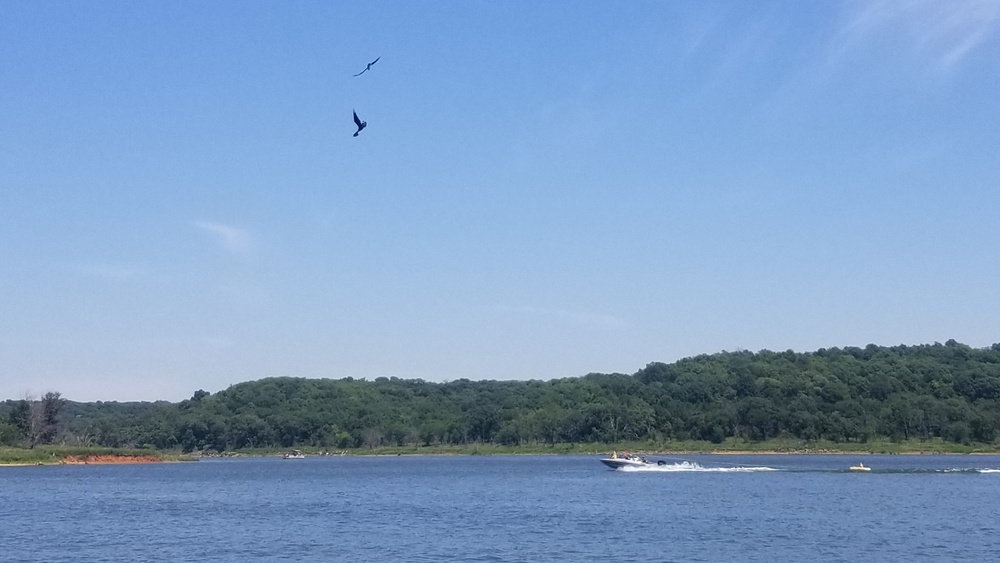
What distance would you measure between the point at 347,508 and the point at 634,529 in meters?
23.0

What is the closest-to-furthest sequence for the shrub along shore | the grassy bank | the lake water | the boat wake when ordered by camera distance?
the lake water → the boat wake → the grassy bank → the shrub along shore

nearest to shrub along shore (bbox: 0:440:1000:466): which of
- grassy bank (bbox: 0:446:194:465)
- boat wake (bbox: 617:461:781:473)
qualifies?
grassy bank (bbox: 0:446:194:465)

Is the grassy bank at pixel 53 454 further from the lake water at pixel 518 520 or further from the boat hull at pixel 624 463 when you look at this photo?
the boat hull at pixel 624 463

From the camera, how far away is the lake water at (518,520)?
45312 millimetres

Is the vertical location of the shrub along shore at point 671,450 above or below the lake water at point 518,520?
above

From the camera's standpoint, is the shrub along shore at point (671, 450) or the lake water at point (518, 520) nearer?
the lake water at point (518, 520)

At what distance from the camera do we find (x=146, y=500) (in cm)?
8006

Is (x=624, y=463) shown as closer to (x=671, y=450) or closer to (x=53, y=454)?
(x=671, y=450)

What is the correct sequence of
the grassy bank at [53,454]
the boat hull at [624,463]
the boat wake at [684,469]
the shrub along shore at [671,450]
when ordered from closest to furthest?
the boat hull at [624,463] → the boat wake at [684,469] → the grassy bank at [53,454] → the shrub along shore at [671,450]

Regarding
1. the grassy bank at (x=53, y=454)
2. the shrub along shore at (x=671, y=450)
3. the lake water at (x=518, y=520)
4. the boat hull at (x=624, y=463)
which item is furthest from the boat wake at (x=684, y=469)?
the grassy bank at (x=53, y=454)

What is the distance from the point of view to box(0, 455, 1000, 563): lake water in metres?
45.3

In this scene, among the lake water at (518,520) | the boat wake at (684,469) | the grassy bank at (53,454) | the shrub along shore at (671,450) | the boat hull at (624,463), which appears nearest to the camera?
the lake water at (518,520)

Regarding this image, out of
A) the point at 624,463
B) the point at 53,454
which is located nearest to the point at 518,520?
the point at 624,463

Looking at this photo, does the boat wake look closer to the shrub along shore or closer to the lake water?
the lake water
